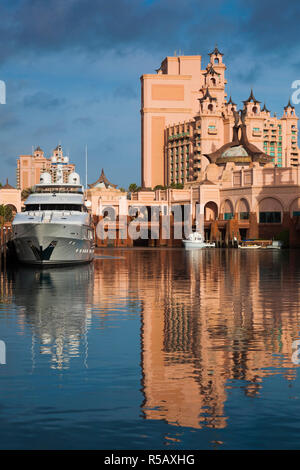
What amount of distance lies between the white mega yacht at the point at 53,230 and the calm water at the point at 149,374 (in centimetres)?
2518

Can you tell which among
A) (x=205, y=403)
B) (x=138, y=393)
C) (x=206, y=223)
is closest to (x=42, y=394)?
(x=138, y=393)

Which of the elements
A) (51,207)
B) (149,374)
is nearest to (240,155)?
(51,207)

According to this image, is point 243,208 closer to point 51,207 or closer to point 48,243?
point 51,207

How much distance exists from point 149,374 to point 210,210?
146 meters

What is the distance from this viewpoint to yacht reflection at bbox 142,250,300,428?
13.7 meters

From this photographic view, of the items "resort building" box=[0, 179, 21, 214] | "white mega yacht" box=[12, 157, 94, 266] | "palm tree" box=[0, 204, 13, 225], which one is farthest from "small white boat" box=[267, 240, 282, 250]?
"resort building" box=[0, 179, 21, 214]

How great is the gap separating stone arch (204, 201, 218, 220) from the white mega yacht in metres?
96.0

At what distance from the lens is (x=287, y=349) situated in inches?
752

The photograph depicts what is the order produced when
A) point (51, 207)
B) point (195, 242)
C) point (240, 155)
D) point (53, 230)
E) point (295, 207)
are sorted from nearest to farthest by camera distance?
1. point (53, 230)
2. point (51, 207)
3. point (195, 242)
4. point (295, 207)
5. point (240, 155)

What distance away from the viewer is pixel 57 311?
89.9 feet

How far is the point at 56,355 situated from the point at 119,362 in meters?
1.78
